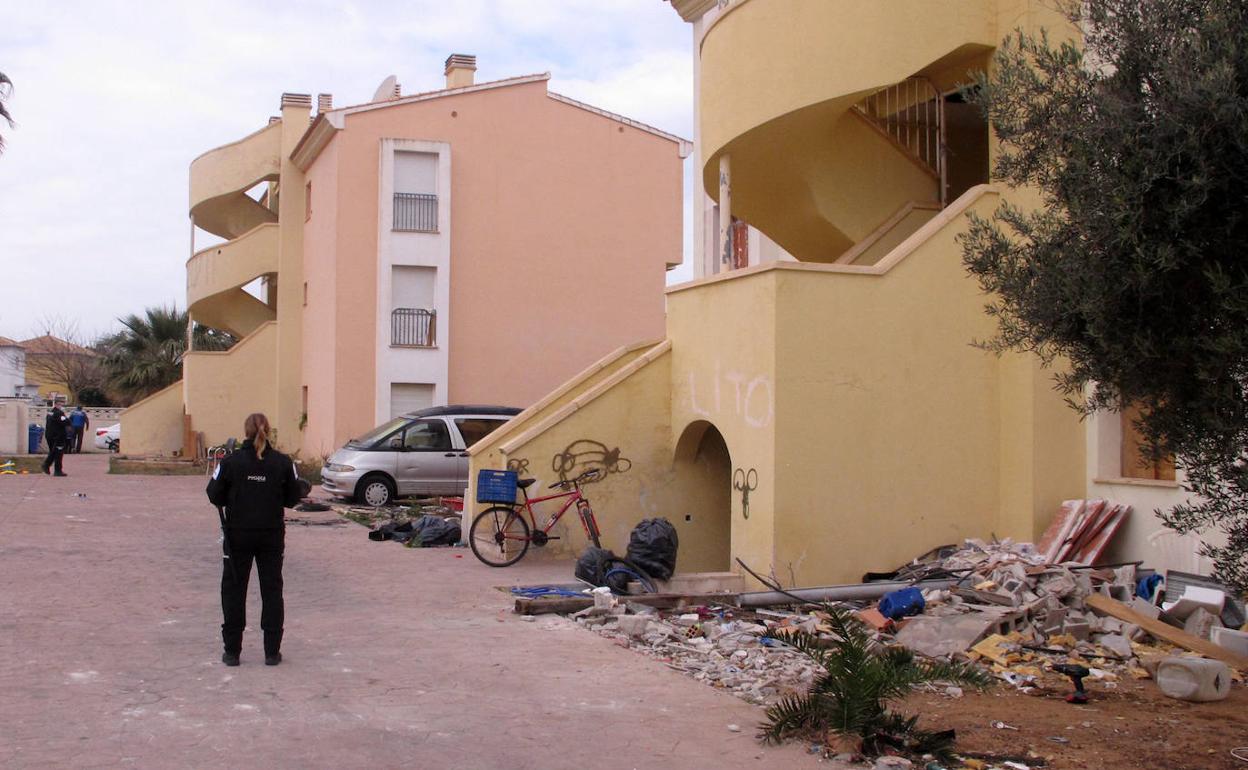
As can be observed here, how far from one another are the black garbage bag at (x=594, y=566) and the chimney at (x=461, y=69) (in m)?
23.2

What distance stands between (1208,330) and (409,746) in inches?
175

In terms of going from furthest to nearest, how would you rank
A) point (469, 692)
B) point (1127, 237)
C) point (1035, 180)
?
point (469, 692) → point (1035, 180) → point (1127, 237)

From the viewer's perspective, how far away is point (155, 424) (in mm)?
38594

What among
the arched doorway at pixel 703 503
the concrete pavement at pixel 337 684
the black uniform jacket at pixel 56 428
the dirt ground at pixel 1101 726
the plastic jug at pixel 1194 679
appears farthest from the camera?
the black uniform jacket at pixel 56 428

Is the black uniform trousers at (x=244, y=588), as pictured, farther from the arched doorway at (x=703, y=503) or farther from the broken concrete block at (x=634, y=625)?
the arched doorway at (x=703, y=503)

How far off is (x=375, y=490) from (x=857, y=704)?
52.4 feet

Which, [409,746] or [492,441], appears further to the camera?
[492,441]

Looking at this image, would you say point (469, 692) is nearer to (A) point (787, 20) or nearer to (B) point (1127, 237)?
(B) point (1127, 237)

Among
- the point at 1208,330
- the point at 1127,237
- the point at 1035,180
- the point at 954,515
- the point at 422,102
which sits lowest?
the point at 954,515

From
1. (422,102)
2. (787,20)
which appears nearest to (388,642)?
(787,20)

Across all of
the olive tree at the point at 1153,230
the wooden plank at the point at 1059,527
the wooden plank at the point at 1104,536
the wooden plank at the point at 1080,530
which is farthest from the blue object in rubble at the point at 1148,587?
the olive tree at the point at 1153,230

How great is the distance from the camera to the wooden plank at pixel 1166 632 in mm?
9000

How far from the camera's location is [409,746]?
20.8ft

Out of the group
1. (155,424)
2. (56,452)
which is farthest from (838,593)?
(155,424)
